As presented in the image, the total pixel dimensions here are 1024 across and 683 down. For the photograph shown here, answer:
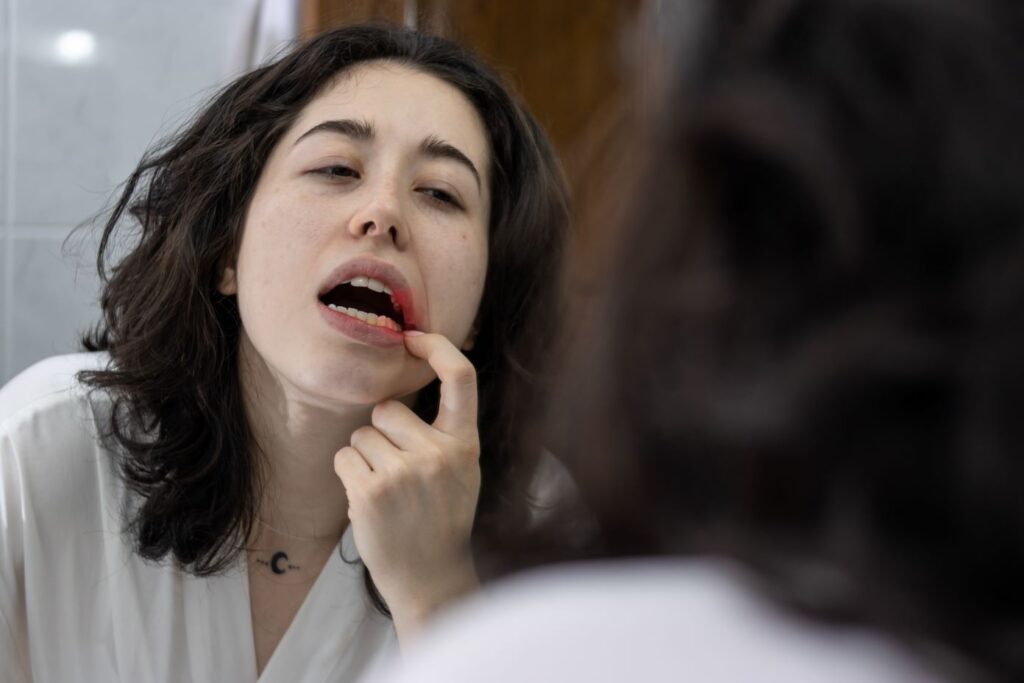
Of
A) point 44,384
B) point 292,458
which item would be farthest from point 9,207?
point 292,458

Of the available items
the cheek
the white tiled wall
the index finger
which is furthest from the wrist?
the white tiled wall

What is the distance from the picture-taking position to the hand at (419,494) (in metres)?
0.83

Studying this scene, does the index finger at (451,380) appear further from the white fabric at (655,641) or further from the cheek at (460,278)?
the white fabric at (655,641)

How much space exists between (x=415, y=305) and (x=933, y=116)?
660 mm

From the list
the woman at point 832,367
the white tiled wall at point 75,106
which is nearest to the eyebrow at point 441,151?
the white tiled wall at point 75,106

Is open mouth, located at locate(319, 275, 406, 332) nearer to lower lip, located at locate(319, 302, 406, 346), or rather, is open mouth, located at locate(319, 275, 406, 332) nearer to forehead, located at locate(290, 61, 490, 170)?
A: lower lip, located at locate(319, 302, 406, 346)

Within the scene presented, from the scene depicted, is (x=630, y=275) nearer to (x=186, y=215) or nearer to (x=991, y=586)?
(x=991, y=586)

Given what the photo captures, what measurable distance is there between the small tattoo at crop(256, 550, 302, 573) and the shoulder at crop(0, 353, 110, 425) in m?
0.24

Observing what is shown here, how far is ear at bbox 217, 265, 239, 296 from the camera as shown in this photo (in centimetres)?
99

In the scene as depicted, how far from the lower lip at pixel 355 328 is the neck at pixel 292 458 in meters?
0.12

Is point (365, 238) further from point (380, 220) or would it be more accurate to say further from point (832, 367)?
point (832, 367)

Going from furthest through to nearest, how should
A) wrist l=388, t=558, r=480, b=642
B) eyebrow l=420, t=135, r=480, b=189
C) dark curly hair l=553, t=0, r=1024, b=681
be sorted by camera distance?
eyebrow l=420, t=135, r=480, b=189
wrist l=388, t=558, r=480, b=642
dark curly hair l=553, t=0, r=1024, b=681

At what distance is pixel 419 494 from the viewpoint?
2.78 feet

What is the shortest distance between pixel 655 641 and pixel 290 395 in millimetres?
710
